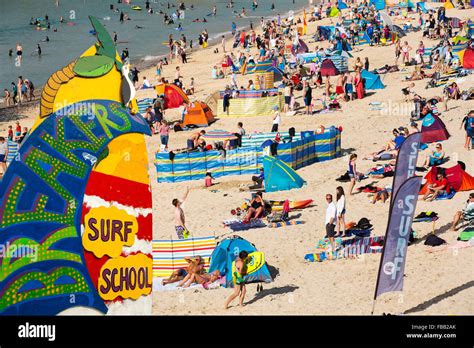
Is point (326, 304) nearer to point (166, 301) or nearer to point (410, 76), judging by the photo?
point (166, 301)

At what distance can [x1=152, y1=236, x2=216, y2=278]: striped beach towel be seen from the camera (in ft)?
47.2

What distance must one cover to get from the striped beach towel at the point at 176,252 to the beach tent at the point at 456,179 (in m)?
4.97

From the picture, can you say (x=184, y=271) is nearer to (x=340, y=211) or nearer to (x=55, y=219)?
(x=340, y=211)

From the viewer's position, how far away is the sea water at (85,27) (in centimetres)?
4978

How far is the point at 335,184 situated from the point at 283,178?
1228 mm

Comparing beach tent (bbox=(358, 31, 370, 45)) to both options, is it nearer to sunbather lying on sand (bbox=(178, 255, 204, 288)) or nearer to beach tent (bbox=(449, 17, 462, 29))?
beach tent (bbox=(449, 17, 462, 29))

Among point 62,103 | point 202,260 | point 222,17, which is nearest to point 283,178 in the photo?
point 202,260

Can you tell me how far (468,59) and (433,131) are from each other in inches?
330

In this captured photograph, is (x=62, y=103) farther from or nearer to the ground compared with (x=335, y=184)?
farther from the ground

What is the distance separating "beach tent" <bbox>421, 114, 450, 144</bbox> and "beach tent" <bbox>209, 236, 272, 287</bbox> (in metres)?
8.99

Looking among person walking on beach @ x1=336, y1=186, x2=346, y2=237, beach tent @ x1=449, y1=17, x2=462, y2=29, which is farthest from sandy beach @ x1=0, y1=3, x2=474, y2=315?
beach tent @ x1=449, y1=17, x2=462, y2=29

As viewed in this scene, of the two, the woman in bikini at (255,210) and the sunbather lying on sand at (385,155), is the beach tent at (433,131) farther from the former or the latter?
the woman in bikini at (255,210)

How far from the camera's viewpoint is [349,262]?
14.2 metres
